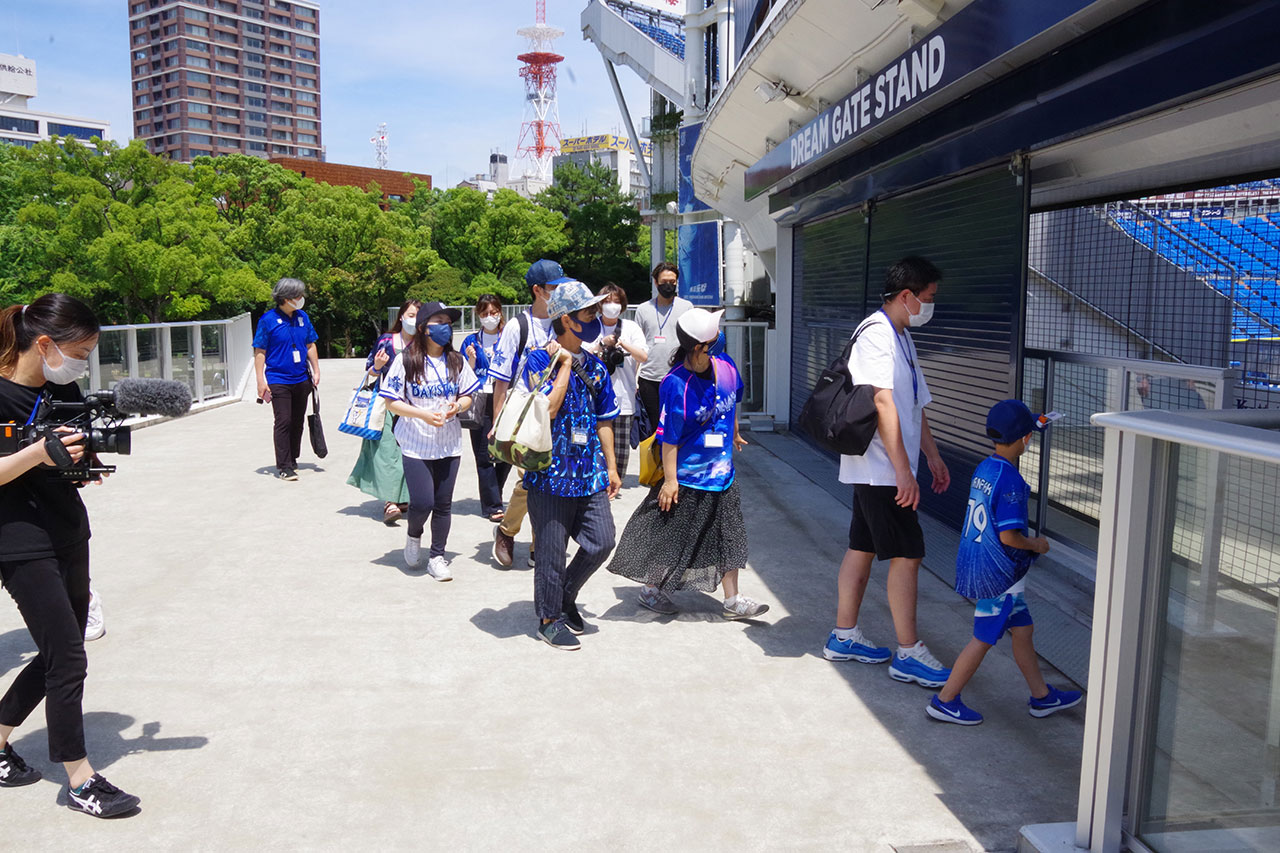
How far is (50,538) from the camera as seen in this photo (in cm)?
333

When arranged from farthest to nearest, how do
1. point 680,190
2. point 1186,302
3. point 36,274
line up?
point 36,274 → point 680,190 → point 1186,302

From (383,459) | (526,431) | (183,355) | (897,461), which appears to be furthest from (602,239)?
(897,461)

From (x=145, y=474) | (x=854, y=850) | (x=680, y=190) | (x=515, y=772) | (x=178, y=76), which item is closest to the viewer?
(x=854, y=850)

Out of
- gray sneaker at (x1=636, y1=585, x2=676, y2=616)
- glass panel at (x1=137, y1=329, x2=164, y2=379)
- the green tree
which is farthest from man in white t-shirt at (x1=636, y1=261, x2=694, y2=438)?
the green tree

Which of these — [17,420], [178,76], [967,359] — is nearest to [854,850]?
[17,420]

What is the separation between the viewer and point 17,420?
329 cm

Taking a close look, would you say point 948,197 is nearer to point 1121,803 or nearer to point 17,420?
point 1121,803

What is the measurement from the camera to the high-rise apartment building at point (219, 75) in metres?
126

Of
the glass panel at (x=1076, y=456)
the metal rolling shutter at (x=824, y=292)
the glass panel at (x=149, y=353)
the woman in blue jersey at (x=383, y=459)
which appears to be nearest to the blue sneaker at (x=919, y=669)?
the glass panel at (x=1076, y=456)

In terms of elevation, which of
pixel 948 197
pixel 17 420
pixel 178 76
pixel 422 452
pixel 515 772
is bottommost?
pixel 515 772

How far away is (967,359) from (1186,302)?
2231 mm

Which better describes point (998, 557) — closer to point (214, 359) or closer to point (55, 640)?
point (55, 640)

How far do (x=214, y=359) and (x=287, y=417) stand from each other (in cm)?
719

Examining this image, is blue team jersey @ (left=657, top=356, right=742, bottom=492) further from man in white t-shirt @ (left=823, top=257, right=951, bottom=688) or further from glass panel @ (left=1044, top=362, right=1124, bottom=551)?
glass panel @ (left=1044, top=362, right=1124, bottom=551)
